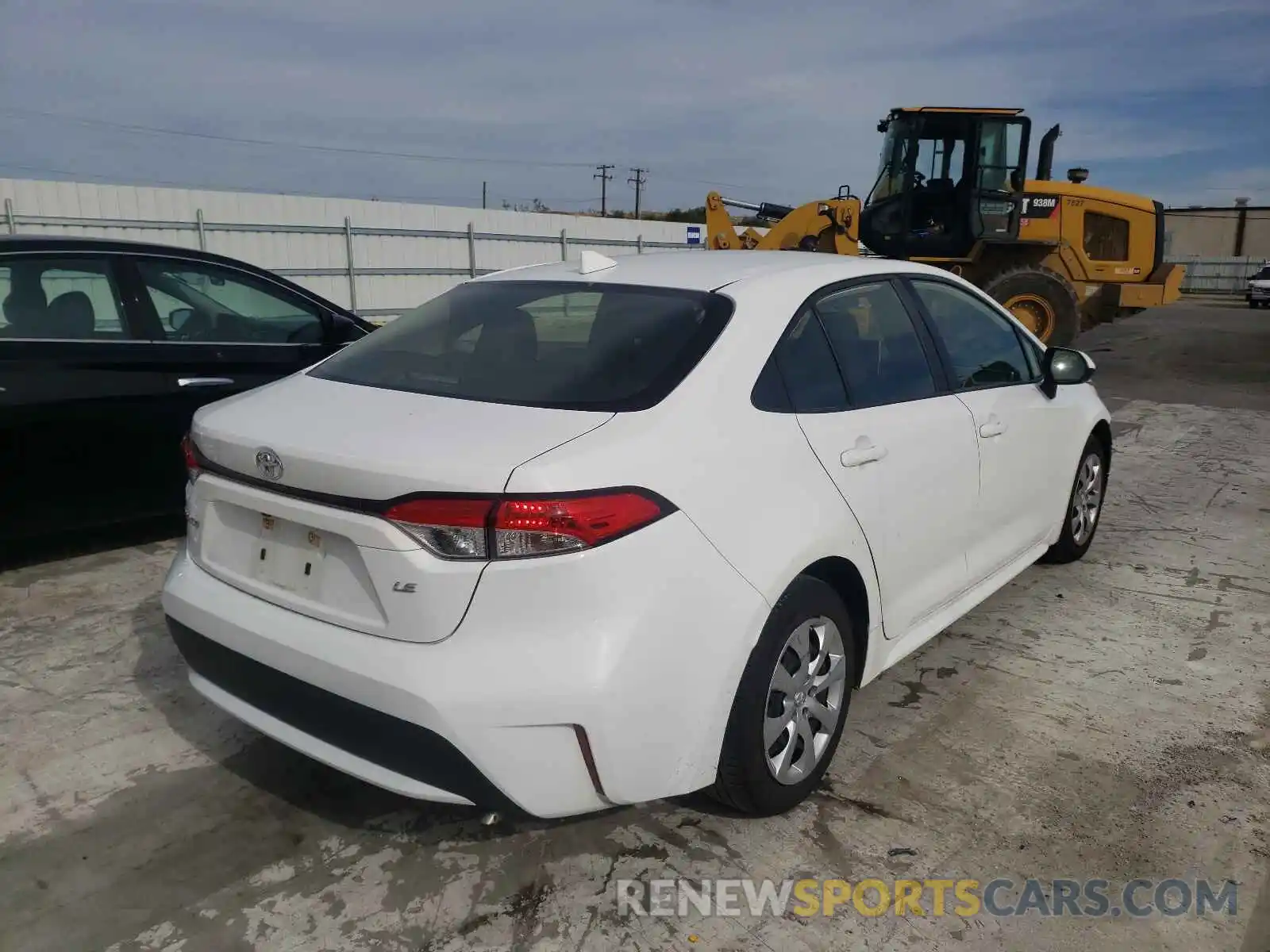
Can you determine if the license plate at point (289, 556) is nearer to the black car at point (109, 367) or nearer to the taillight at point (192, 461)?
the taillight at point (192, 461)

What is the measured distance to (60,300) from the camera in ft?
14.1

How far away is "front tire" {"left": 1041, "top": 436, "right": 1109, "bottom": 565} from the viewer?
461 centimetres

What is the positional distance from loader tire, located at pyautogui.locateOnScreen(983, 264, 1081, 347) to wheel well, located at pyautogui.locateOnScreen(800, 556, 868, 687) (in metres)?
10.2

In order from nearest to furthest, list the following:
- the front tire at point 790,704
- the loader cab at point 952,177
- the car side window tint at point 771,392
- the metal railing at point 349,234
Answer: the front tire at point 790,704 < the car side window tint at point 771,392 < the loader cab at point 952,177 < the metal railing at point 349,234

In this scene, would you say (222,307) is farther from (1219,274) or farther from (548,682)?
(1219,274)

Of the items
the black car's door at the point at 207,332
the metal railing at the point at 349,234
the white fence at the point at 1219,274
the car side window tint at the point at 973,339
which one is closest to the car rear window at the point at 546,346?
the car side window tint at the point at 973,339

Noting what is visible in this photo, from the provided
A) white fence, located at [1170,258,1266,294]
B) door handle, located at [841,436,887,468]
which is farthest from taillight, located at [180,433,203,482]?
white fence, located at [1170,258,1266,294]

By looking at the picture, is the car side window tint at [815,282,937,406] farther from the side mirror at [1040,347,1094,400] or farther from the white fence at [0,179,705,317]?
the white fence at [0,179,705,317]

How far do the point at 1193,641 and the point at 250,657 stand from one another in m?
3.58

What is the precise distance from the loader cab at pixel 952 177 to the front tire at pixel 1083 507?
821cm

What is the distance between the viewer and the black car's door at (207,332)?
455 cm

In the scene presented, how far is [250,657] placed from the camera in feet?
7.78

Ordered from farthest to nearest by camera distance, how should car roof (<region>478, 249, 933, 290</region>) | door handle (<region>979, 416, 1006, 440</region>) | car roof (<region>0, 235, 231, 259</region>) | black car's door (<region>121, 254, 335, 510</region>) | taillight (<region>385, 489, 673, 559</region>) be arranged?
black car's door (<region>121, 254, 335, 510</region>) < car roof (<region>0, 235, 231, 259</region>) < door handle (<region>979, 416, 1006, 440</region>) < car roof (<region>478, 249, 933, 290</region>) < taillight (<region>385, 489, 673, 559</region>)

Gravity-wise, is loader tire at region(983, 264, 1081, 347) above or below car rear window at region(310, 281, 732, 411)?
below
